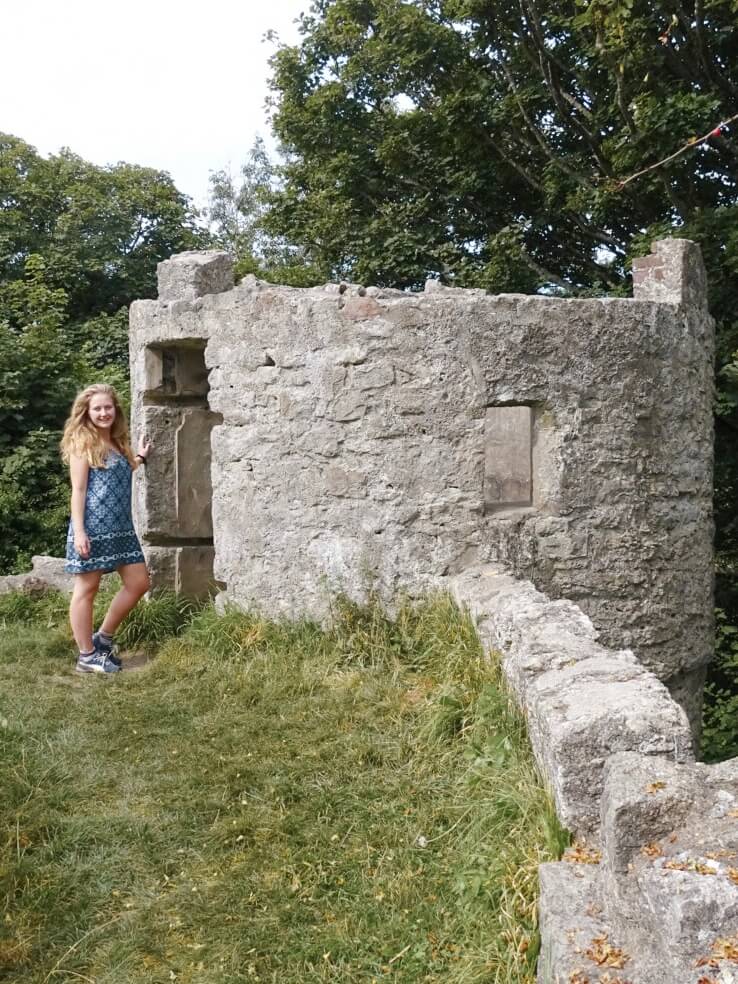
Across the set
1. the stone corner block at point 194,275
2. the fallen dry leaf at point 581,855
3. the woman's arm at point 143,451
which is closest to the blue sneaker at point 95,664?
the woman's arm at point 143,451

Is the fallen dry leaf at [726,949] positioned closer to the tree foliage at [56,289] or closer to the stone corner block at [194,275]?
the stone corner block at [194,275]

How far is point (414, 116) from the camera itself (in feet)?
41.3

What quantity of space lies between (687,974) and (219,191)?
2642 cm

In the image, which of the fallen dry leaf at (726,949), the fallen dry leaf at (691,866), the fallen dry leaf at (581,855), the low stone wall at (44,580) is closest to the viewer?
the fallen dry leaf at (726,949)

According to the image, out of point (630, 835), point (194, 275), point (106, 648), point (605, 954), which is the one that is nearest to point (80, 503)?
point (106, 648)

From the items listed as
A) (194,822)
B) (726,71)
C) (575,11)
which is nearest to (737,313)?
(726,71)

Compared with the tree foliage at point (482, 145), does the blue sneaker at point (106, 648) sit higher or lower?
lower

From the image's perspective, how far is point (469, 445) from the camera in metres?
5.00

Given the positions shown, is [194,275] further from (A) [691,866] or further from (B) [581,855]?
(A) [691,866]

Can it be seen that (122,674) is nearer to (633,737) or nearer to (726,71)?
(633,737)

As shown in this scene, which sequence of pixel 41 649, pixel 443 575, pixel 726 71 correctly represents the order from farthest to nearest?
pixel 726 71
pixel 41 649
pixel 443 575

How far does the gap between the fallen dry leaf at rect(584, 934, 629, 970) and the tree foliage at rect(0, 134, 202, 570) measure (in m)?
7.13

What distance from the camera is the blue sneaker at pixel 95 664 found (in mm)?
5287

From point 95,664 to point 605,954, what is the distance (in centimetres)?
359
